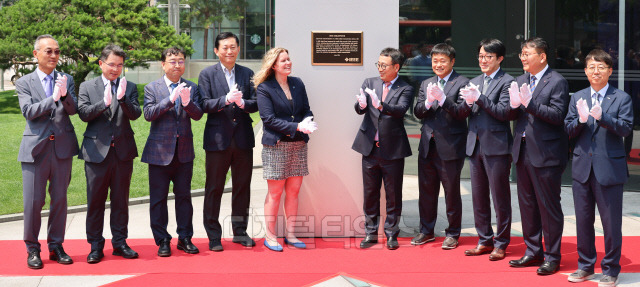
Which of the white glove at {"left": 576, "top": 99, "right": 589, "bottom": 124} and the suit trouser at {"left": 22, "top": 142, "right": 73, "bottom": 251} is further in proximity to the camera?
the suit trouser at {"left": 22, "top": 142, "right": 73, "bottom": 251}

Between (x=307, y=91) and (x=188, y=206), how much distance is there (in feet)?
5.18

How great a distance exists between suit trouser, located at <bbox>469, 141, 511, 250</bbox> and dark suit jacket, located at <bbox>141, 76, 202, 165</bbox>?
8.13ft

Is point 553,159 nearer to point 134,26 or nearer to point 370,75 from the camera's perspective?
point 370,75

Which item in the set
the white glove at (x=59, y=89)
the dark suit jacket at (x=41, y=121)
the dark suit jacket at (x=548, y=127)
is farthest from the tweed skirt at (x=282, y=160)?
the dark suit jacket at (x=548, y=127)

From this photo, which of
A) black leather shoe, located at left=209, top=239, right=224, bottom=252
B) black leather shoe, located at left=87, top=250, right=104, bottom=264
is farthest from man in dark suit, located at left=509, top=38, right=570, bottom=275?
black leather shoe, located at left=87, top=250, right=104, bottom=264

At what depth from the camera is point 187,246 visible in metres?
6.55

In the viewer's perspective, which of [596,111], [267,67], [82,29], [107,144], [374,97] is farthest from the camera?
[82,29]

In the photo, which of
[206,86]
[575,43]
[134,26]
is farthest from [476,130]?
[134,26]

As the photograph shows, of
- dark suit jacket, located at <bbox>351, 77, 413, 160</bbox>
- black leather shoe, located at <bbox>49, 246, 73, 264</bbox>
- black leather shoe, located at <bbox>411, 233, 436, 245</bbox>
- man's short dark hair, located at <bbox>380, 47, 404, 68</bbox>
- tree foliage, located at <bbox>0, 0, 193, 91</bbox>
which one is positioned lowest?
black leather shoe, located at <bbox>411, 233, 436, 245</bbox>

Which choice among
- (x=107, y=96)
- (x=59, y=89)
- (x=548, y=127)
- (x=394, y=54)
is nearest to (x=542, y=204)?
(x=548, y=127)

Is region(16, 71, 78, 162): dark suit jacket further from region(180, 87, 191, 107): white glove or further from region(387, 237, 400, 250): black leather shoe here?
region(387, 237, 400, 250): black leather shoe

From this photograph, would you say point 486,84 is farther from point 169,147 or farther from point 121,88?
point 121,88

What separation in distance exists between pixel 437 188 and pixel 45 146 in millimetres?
3500

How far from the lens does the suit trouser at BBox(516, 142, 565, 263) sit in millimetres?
5867
